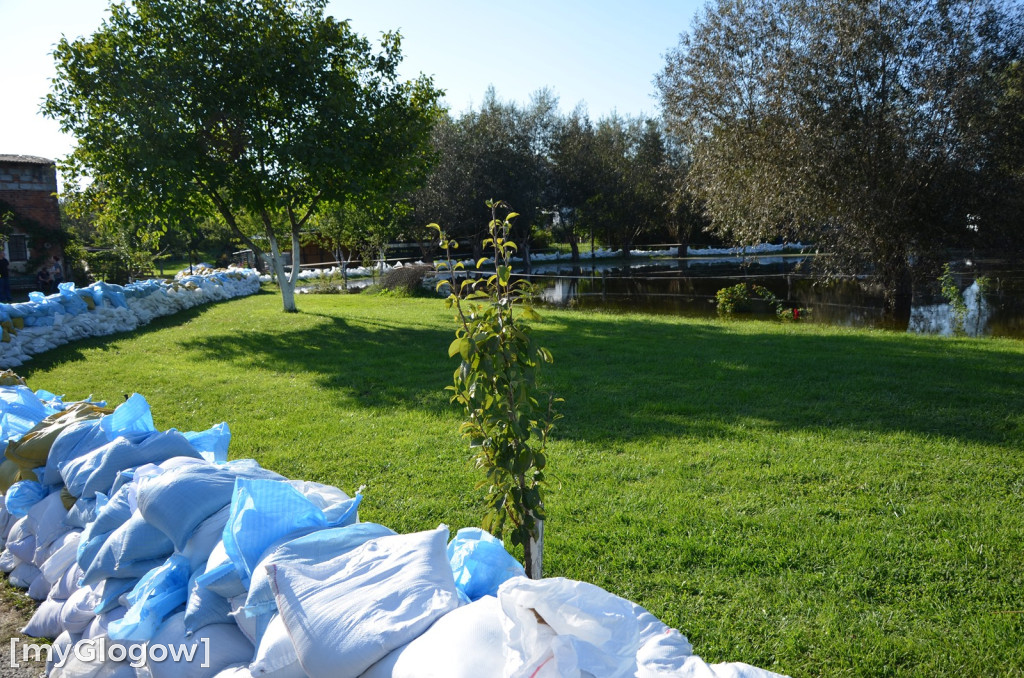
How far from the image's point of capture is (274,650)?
2002 mm

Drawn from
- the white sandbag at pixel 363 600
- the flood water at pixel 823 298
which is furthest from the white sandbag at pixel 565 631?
the flood water at pixel 823 298

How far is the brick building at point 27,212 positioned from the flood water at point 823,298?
2000 cm

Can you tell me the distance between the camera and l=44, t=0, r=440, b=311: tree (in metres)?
A: 13.0

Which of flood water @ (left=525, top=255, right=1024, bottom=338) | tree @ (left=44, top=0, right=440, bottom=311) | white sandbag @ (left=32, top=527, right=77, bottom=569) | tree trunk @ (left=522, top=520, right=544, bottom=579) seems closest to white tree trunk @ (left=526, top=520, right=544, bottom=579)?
tree trunk @ (left=522, top=520, right=544, bottom=579)

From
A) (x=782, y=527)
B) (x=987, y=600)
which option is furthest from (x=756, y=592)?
(x=987, y=600)

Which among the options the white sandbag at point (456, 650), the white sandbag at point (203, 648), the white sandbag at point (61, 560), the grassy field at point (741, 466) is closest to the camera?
the white sandbag at point (456, 650)

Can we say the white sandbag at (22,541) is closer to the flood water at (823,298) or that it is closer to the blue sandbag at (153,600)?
the blue sandbag at (153,600)

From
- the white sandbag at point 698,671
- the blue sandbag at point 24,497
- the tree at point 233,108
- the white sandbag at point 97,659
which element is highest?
the tree at point 233,108

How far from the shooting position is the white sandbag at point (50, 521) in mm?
3410

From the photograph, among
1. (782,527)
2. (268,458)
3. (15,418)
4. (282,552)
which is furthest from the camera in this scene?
(268,458)

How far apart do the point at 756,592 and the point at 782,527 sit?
748mm

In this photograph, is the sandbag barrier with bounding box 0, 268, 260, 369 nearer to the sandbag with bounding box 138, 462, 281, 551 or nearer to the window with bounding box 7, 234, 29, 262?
the sandbag with bounding box 138, 462, 281, 551

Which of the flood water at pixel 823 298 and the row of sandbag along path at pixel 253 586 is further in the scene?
the flood water at pixel 823 298

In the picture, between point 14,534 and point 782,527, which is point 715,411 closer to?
point 782,527
